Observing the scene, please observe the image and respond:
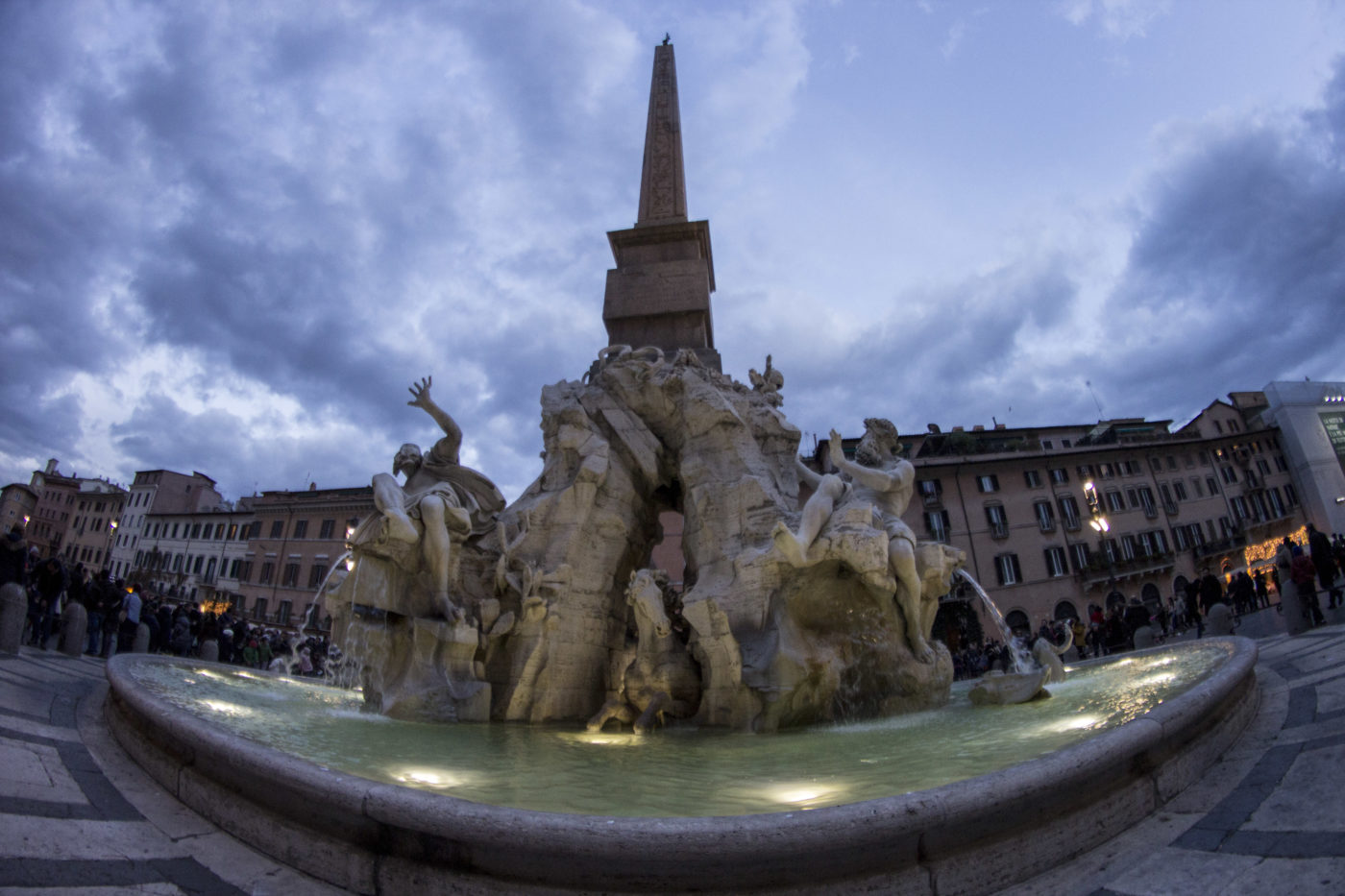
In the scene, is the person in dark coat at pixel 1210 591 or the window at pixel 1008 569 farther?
the window at pixel 1008 569

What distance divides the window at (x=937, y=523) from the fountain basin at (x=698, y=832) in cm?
3229

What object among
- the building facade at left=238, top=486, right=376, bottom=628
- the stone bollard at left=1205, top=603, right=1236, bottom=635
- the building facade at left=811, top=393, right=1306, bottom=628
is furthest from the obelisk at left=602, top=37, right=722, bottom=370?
the building facade at left=238, top=486, right=376, bottom=628

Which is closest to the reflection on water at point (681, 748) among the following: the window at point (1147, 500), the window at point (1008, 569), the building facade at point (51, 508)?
the window at point (1008, 569)

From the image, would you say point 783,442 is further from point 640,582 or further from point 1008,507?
point 1008,507

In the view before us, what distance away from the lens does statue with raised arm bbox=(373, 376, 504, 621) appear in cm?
699

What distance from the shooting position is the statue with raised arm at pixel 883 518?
22.1ft

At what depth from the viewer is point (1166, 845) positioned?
2652 millimetres

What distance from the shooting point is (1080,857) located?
8.78 feet

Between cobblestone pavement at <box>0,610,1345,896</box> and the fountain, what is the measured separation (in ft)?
0.36

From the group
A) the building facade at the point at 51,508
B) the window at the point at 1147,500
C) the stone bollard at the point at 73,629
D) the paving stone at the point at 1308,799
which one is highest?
the building facade at the point at 51,508

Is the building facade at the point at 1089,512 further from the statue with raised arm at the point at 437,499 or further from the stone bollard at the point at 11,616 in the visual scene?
the stone bollard at the point at 11,616

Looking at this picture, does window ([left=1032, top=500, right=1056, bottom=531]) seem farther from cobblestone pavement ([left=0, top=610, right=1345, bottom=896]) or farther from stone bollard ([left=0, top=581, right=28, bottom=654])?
stone bollard ([left=0, top=581, right=28, bottom=654])

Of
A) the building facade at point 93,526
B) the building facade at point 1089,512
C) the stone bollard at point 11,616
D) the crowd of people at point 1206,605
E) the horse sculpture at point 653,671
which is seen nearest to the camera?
the stone bollard at point 11,616

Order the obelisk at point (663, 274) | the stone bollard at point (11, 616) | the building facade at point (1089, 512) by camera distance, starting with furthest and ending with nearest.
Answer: the building facade at point (1089, 512) < the obelisk at point (663, 274) < the stone bollard at point (11, 616)
